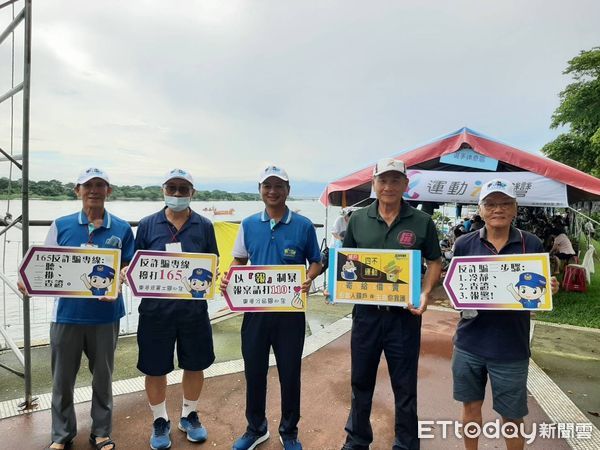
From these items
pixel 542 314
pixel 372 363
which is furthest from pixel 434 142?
pixel 372 363

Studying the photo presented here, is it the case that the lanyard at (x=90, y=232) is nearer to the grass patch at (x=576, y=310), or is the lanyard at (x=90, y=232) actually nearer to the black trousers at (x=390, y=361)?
the black trousers at (x=390, y=361)

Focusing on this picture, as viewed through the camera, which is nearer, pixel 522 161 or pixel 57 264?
pixel 57 264

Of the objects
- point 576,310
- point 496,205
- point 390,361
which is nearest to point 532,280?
point 496,205

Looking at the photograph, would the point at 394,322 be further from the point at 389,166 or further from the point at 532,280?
the point at 389,166

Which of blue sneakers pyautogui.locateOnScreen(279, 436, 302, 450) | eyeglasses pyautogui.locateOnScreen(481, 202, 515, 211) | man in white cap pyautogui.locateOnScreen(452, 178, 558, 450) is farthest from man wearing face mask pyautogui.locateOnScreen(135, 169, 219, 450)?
eyeglasses pyautogui.locateOnScreen(481, 202, 515, 211)

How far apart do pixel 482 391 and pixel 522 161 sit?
19.5 feet

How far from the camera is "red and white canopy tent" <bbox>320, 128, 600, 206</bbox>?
672cm

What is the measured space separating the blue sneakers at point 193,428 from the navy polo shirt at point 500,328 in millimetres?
2026

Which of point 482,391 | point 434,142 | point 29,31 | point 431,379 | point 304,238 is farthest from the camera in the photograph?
point 434,142

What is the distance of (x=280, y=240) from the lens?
279 centimetres

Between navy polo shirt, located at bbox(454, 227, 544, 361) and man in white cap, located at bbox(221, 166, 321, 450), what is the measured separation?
109 cm

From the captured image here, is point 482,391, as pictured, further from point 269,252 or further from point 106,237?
point 106,237

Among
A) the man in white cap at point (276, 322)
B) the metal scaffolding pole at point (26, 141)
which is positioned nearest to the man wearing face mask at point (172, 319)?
the man in white cap at point (276, 322)

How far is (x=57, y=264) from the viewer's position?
2.65 meters
